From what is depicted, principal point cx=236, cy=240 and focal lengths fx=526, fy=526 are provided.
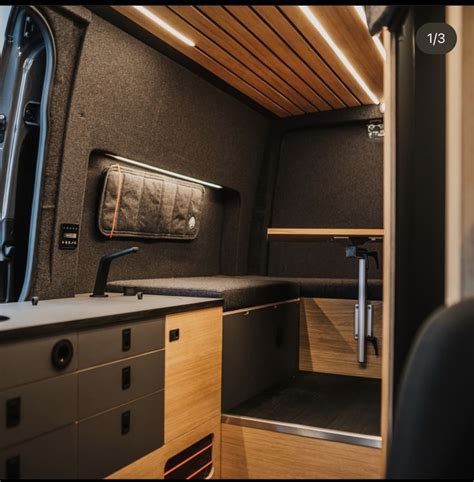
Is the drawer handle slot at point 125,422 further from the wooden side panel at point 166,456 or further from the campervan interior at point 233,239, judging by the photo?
the wooden side panel at point 166,456

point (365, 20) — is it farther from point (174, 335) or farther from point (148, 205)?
point (174, 335)

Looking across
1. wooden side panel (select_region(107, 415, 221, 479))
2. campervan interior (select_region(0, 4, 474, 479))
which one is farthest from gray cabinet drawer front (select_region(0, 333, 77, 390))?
wooden side panel (select_region(107, 415, 221, 479))

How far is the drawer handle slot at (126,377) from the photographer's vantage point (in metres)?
1.76

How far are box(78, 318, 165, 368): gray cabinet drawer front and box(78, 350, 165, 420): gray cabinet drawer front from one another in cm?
2

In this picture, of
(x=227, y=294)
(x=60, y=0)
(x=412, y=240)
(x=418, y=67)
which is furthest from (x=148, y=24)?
(x=412, y=240)

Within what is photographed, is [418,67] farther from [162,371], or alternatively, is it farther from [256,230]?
[256,230]

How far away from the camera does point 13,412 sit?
1357 millimetres

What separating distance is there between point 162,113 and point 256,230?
1.41m

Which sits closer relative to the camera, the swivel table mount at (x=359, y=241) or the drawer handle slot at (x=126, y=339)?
the drawer handle slot at (x=126, y=339)

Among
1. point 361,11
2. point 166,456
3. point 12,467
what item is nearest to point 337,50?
point 361,11

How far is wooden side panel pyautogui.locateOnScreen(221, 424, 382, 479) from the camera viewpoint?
206 centimetres

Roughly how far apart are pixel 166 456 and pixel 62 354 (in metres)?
0.69

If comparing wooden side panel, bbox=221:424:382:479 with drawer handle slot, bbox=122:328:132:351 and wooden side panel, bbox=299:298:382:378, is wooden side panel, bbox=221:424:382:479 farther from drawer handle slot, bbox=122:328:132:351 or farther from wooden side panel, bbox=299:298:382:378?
wooden side panel, bbox=299:298:382:378

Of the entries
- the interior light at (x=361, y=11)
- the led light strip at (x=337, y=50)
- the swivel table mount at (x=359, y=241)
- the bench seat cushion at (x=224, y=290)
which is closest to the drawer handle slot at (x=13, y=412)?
the bench seat cushion at (x=224, y=290)
